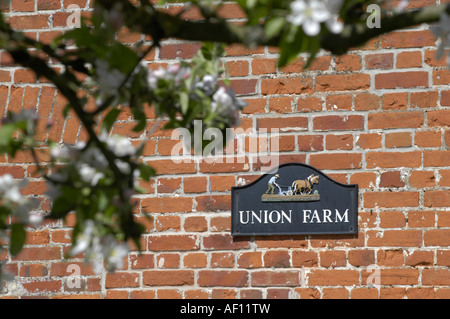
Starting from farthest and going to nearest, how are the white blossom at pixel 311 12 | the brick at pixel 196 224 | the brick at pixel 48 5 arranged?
1. the brick at pixel 48 5
2. the brick at pixel 196 224
3. the white blossom at pixel 311 12

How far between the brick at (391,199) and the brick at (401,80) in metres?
0.43

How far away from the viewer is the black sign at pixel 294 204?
2.83m

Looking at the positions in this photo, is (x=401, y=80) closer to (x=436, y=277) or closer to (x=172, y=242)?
(x=436, y=277)

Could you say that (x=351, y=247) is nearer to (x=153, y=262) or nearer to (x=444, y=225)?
(x=444, y=225)

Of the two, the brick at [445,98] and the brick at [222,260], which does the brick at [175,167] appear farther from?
the brick at [445,98]

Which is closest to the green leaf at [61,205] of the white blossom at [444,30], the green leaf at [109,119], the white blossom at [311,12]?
the green leaf at [109,119]

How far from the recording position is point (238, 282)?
288 cm

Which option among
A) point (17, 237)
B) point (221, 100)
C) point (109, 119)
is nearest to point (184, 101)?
point (221, 100)

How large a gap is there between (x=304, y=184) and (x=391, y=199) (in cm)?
35

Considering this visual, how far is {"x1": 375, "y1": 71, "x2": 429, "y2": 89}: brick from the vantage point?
2.83 m

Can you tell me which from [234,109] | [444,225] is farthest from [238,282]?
[234,109]

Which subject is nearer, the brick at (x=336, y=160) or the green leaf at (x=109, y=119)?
the green leaf at (x=109, y=119)

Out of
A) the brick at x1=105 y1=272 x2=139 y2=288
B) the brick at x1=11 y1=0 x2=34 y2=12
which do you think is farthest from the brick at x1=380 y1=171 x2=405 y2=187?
the brick at x1=11 y1=0 x2=34 y2=12

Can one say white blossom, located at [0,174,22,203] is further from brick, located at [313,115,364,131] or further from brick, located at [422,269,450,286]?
brick, located at [422,269,450,286]
